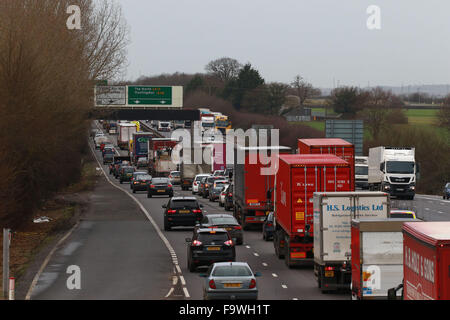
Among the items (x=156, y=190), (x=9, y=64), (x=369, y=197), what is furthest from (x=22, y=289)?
(x=156, y=190)

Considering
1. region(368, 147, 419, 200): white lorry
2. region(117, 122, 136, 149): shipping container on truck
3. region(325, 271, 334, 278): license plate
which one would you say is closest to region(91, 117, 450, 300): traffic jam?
region(325, 271, 334, 278): license plate

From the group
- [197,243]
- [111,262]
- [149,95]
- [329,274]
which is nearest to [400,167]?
[149,95]

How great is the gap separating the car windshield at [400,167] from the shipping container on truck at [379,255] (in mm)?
43484

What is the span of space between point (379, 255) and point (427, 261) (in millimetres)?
6681

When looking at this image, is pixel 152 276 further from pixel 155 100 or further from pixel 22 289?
pixel 155 100

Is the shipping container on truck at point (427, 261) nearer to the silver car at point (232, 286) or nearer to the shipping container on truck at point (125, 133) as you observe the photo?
the silver car at point (232, 286)

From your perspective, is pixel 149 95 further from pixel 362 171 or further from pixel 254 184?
pixel 254 184

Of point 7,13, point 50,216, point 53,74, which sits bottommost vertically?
point 50,216

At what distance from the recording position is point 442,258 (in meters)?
12.4

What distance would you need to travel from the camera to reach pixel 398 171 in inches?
2467

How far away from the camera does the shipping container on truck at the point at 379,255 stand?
64.4 feet

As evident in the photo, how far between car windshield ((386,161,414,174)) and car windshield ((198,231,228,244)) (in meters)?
36.7

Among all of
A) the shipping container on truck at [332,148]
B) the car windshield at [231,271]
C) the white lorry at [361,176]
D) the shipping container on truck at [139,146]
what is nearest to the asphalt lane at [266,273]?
the car windshield at [231,271]
